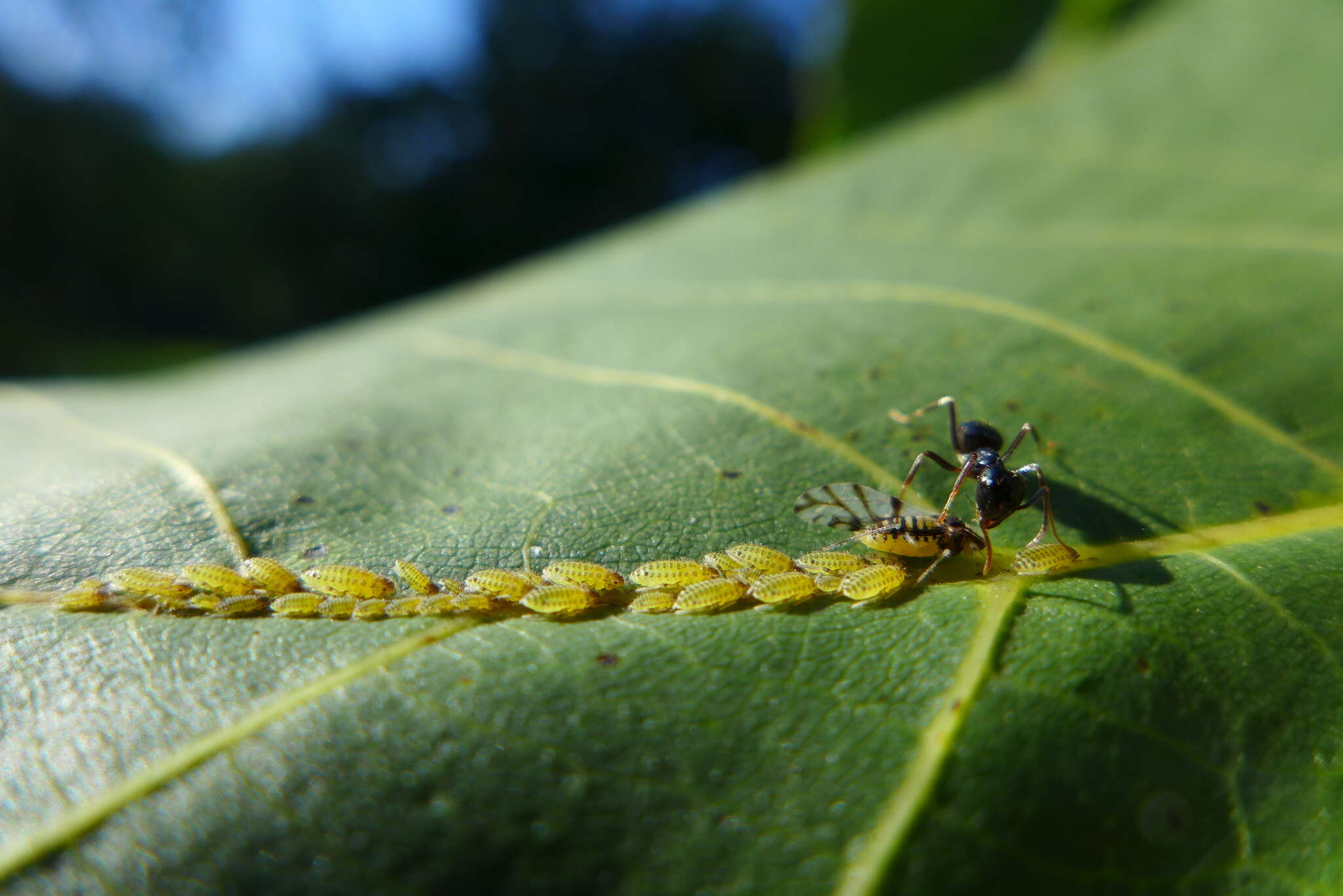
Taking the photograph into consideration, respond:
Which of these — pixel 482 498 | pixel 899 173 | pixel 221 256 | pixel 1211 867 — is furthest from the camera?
pixel 221 256

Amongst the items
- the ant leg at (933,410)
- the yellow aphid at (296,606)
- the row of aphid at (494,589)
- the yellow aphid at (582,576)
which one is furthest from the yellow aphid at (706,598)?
the ant leg at (933,410)

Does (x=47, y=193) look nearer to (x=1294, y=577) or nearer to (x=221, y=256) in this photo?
(x=221, y=256)

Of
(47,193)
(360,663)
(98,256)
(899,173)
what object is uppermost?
(47,193)

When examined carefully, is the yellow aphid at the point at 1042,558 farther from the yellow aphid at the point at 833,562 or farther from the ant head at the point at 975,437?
the ant head at the point at 975,437

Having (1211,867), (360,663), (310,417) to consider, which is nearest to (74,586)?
(360,663)

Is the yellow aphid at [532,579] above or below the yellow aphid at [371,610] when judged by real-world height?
below

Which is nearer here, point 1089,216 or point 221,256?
Result: point 1089,216

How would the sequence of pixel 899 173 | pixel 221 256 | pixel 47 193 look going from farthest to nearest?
pixel 221 256, pixel 47 193, pixel 899 173
